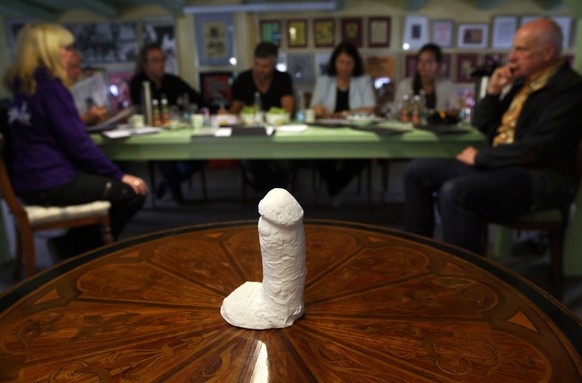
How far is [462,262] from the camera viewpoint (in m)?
1.21

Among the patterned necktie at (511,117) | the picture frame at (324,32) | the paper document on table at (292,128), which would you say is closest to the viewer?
the patterned necktie at (511,117)

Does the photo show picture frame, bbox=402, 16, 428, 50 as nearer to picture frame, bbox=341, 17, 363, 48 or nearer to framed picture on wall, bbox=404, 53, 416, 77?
framed picture on wall, bbox=404, 53, 416, 77

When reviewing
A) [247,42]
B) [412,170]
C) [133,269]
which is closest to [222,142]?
[412,170]

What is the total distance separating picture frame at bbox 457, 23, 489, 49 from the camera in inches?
211

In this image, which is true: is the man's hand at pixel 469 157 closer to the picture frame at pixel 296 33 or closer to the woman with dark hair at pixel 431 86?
the woman with dark hair at pixel 431 86

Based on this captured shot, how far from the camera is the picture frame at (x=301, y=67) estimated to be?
216 inches

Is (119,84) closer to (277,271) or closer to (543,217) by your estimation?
(543,217)

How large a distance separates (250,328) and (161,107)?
2.52m

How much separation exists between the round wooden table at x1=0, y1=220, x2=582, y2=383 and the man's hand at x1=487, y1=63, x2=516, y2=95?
55.6 inches

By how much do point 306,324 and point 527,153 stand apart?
1549mm

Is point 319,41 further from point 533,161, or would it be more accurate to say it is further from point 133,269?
point 133,269

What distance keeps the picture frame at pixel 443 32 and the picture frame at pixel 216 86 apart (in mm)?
2491

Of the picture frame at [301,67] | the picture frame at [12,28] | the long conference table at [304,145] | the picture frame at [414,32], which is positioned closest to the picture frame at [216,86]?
the picture frame at [301,67]

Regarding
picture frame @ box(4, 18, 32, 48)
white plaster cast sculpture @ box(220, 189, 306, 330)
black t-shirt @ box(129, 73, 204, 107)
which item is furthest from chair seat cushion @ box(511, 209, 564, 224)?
picture frame @ box(4, 18, 32, 48)
